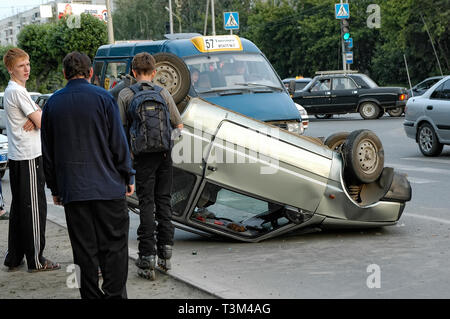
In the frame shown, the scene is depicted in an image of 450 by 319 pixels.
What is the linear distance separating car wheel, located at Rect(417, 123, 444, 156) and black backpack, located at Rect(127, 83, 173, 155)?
10269 millimetres

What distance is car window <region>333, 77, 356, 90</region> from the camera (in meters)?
29.1

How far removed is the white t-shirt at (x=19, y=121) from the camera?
266 inches

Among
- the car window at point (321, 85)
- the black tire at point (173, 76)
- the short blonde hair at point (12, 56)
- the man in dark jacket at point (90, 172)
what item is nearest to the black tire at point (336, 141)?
the black tire at point (173, 76)

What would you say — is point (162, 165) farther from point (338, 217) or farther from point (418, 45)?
point (418, 45)

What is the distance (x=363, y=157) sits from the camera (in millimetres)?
7766

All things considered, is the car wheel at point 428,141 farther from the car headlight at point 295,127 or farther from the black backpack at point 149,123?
the black backpack at point 149,123

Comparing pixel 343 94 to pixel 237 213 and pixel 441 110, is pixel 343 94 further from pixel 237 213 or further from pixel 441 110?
pixel 237 213

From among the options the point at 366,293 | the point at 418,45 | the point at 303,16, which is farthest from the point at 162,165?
the point at 303,16

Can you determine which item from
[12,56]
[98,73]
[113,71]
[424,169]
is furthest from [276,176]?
[98,73]

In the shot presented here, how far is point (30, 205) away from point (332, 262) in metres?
2.62

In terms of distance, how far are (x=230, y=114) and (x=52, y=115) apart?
9.07 feet

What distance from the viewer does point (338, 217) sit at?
7.64m

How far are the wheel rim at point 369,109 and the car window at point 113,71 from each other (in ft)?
50.8

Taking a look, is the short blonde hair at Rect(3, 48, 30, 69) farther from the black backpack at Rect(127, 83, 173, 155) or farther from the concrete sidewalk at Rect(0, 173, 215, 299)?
the concrete sidewalk at Rect(0, 173, 215, 299)
